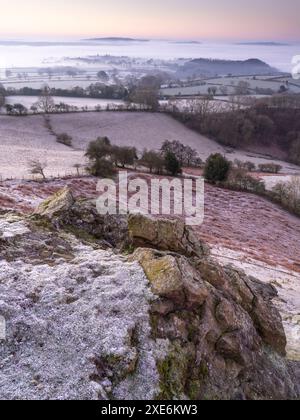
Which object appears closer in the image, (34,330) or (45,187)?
(34,330)

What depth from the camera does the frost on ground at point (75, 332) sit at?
26.7 ft

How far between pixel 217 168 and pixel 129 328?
4412 centimetres

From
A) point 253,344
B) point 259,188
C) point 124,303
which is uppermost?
point 124,303

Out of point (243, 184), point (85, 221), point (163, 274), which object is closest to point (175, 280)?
point (163, 274)

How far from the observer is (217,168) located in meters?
51.2

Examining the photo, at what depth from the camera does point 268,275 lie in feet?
77.0

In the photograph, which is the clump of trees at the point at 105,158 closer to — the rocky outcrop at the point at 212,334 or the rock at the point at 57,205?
the rock at the point at 57,205

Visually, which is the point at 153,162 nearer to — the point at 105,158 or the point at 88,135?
the point at 105,158

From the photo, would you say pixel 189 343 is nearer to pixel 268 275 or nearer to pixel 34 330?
pixel 34 330

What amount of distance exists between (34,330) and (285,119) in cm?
12070

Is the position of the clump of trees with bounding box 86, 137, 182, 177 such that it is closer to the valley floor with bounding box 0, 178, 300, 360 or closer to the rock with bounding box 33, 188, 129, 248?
the valley floor with bounding box 0, 178, 300, 360

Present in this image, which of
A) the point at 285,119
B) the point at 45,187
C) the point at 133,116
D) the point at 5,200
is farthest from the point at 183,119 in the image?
the point at 5,200

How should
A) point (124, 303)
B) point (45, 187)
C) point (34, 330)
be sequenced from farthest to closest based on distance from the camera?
1. point (45, 187)
2. point (124, 303)
3. point (34, 330)

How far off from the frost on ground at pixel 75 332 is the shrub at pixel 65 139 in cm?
6846
